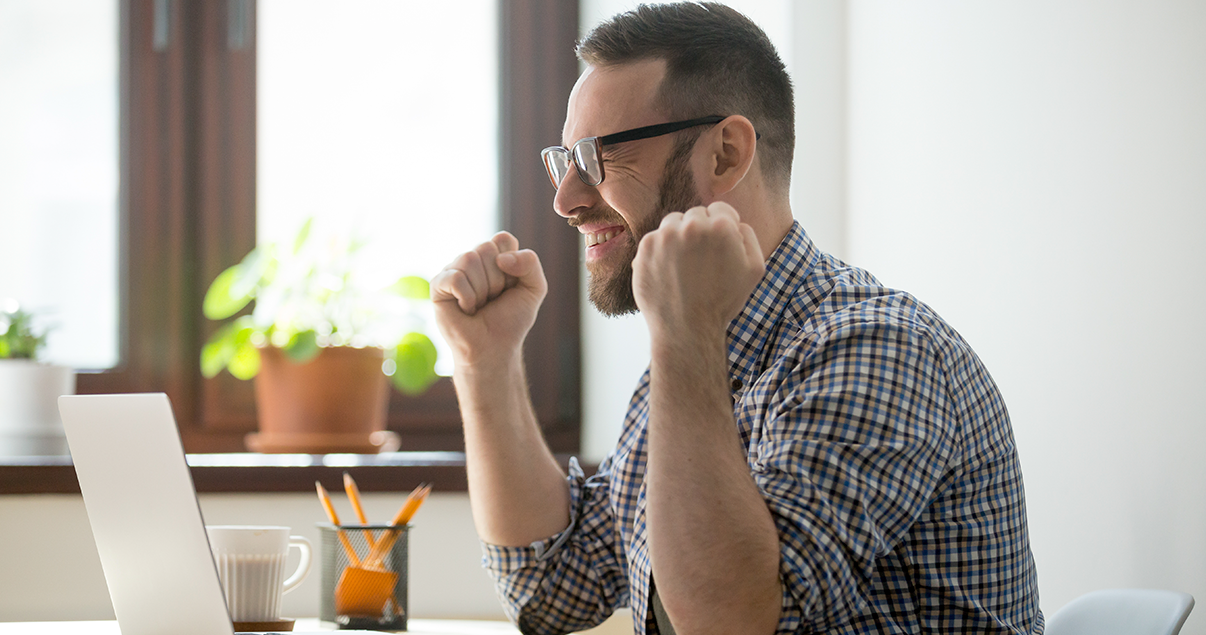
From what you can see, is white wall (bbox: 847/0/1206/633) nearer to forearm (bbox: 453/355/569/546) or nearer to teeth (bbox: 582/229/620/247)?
teeth (bbox: 582/229/620/247)

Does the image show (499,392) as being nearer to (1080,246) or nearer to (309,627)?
(309,627)

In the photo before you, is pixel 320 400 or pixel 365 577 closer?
pixel 365 577

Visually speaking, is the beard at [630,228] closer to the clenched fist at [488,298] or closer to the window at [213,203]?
the clenched fist at [488,298]

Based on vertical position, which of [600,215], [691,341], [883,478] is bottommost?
[883,478]

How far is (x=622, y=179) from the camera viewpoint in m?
1.24

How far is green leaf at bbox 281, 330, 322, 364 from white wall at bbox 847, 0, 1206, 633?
44.1 inches

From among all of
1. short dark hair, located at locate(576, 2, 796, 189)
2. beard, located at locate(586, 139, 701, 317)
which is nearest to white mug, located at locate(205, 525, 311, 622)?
beard, located at locate(586, 139, 701, 317)

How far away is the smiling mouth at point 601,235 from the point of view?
1304 mm

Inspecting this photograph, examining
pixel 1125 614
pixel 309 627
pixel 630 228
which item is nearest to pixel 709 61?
pixel 630 228

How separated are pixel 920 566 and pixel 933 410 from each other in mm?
139

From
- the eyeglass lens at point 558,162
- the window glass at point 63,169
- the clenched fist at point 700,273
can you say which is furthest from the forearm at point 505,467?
the window glass at point 63,169

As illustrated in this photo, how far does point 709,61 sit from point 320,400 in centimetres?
119

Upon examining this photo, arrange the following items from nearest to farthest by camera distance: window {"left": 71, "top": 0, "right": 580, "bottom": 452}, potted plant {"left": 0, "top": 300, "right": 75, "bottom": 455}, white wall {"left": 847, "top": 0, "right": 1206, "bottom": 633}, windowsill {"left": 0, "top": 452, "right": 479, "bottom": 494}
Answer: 1. white wall {"left": 847, "top": 0, "right": 1206, "bottom": 633}
2. windowsill {"left": 0, "top": 452, "right": 479, "bottom": 494}
3. potted plant {"left": 0, "top": 300, "right": 75, "bottom": 455}
4. window {"left": 71, "top": 0, "right": 580, "bottom": 452}

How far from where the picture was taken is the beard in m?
1.22
